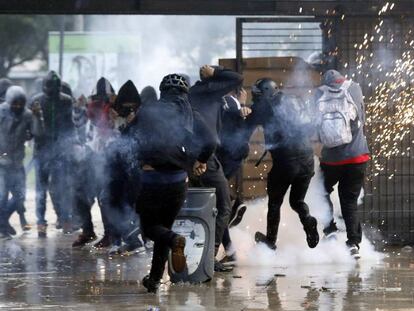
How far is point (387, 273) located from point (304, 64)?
4.11m

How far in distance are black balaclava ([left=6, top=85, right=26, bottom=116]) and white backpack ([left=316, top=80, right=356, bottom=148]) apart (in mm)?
5509

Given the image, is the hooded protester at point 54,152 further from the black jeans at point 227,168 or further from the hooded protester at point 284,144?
the hooded protester at point 284,144

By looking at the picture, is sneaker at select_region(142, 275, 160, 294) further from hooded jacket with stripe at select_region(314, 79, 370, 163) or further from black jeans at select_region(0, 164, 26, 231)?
black jeans at select_region(0, 164, 26, 231)

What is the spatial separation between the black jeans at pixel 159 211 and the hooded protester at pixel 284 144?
7.77 ft

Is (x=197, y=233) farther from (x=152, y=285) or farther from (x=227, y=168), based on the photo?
(x=227, y=168)

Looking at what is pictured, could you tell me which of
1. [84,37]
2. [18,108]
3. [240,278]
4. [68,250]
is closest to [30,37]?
[84,37]

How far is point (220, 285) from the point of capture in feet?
34.2

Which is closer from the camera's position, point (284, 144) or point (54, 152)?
point (284, 144)

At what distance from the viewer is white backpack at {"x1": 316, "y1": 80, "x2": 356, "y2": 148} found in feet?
40.2

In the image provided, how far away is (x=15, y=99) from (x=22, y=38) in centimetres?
2496

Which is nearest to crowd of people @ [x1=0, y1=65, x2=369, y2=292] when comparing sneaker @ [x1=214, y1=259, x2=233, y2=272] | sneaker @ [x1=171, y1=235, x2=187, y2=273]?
sneaker @ [x1=171, y1=235, x2=187, y2=273]

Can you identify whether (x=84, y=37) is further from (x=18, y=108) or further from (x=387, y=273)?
(x=387, y=273)

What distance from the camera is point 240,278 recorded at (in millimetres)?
10922

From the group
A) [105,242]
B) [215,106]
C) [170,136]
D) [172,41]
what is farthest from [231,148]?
[172,41]
